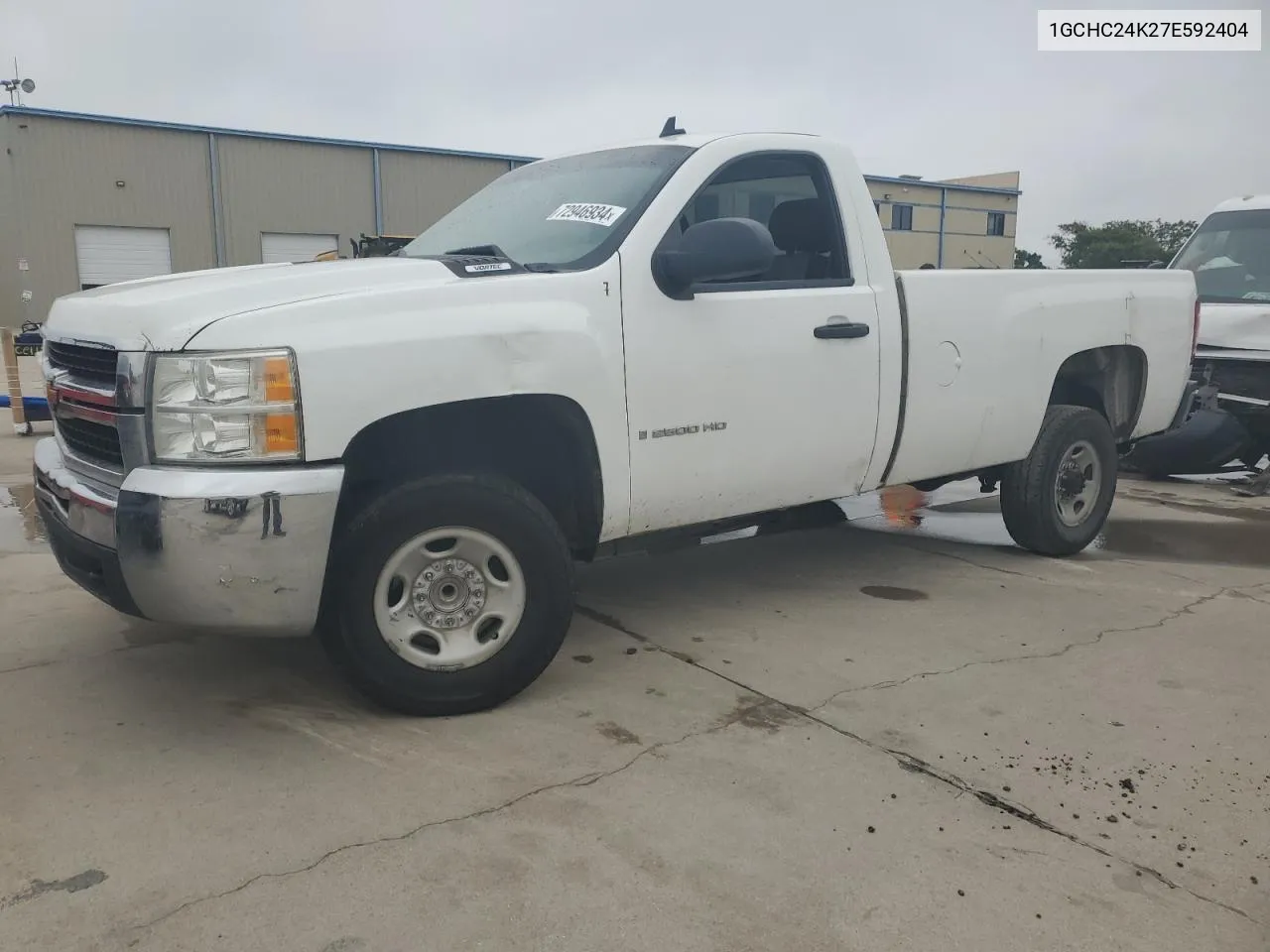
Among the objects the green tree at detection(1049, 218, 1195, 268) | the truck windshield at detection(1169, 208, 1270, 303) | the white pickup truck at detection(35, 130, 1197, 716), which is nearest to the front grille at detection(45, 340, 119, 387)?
the white pickup truck at detection(35, 130, 1197, 716)

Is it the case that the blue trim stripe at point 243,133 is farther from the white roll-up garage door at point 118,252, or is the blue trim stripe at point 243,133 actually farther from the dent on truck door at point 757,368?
the dent on truck door at point 757,368

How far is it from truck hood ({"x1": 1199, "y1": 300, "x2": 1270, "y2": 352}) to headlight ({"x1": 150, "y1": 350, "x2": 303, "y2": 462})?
7364 mm

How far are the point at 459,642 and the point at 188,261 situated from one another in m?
33.4

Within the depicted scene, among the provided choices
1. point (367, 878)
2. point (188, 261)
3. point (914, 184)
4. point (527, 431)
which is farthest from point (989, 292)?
point (188, 261)

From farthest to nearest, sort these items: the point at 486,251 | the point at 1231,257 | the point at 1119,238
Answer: the point at 1119,238, the point at 1231,257, the point at 486,251

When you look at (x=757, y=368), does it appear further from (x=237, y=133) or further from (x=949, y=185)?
(x=237, y=133)

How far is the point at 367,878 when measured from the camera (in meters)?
2.49

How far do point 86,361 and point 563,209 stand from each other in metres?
1.79

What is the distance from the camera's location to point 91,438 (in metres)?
3.30

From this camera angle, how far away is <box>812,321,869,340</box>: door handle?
4.19 metres

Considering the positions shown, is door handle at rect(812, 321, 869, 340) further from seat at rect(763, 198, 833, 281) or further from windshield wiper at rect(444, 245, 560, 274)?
windshield wiper at rect(444, 245, 560, 274)

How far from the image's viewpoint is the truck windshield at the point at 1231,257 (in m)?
A: 8.88

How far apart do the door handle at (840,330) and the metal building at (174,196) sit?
3149 centimetres

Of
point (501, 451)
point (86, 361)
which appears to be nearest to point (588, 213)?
point (501, 451)
